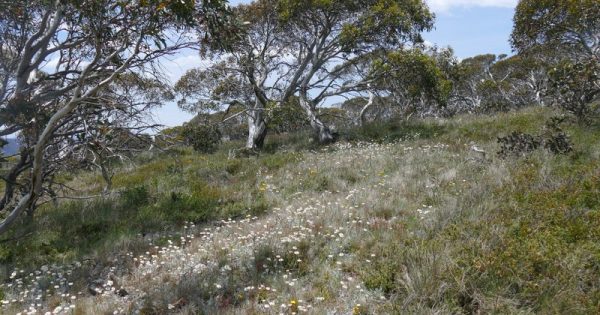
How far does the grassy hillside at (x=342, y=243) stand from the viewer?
4293 millimetres

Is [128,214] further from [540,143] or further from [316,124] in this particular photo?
[316,124]

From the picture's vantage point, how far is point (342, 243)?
5.65 m

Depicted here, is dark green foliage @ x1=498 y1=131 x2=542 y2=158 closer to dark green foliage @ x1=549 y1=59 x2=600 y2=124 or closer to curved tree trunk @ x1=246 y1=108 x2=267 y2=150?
dark green foliage @ x1=549 y1=59 x2=600 y2=124

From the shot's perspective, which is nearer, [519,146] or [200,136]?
[519,146]

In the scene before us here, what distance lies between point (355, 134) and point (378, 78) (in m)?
2.36

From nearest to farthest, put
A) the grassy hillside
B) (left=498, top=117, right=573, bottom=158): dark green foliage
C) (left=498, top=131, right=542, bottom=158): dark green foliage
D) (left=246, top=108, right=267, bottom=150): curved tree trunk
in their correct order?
the grassy hillside → (left=498, top=117, right=573, bottom=158): dark green foliage → (left=498, top=131, right=542, bottom=158): dark green foliage → (left=246, top=108, right=267, bottom=150): curved tree trunk

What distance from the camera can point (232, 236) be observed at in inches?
254

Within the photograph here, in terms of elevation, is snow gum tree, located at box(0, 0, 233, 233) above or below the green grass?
above

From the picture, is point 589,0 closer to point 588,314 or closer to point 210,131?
point 210,131

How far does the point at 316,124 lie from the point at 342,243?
1013 cm

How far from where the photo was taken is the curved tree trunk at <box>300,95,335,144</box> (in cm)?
1498

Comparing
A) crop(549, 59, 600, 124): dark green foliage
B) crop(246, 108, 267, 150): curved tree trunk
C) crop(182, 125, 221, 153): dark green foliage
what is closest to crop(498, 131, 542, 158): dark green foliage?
crop(549, 59, 600, 124): dark green foliage

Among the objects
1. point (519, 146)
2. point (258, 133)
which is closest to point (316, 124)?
point (258, 133)

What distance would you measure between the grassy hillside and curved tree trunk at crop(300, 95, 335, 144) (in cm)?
492
